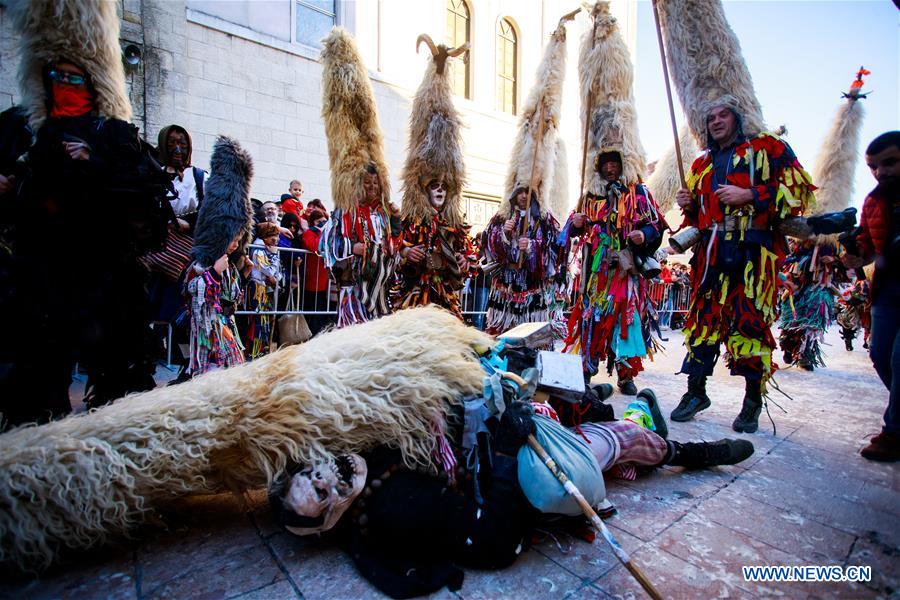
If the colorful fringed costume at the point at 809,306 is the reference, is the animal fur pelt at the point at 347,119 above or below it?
above

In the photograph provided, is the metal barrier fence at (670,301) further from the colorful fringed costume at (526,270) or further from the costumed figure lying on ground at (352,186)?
the costumed figure lying on ground at (352,186)

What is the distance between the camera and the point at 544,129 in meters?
5.40

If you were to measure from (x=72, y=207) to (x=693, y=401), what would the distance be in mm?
4113

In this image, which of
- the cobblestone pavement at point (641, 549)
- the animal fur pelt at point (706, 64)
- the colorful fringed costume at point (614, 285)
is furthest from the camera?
the colorful fringed costume at point (614, 285)

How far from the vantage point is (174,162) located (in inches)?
148

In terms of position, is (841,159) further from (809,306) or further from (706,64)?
(706,64)

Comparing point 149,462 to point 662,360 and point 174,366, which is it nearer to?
point 174,366

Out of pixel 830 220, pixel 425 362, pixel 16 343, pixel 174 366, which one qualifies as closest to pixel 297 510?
pixel 425 362

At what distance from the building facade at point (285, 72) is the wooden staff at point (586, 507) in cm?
505

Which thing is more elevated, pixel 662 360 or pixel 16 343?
pixel 16 343

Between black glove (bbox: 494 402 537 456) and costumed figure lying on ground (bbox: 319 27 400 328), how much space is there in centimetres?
242

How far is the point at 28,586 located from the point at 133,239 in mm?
1771

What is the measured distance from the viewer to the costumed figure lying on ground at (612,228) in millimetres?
3895
